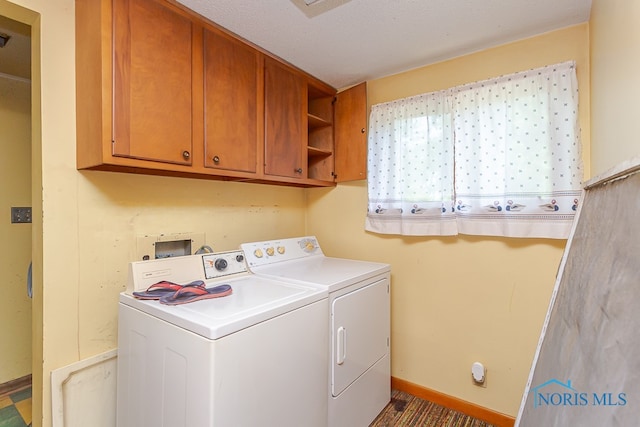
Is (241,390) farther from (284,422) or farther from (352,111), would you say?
(352,111)

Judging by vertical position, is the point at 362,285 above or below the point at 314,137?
below

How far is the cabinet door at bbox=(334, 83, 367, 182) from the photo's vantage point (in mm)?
2281

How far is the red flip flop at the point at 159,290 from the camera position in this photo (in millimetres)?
1287

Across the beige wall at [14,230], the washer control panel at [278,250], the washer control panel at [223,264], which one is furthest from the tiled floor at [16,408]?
the washer control panel at [278,250]

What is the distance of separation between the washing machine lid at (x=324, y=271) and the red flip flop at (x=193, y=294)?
369 mm

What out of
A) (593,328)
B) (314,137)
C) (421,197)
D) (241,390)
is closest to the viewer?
(593,328)

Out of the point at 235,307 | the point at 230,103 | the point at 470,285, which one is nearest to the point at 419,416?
the point at 470,285

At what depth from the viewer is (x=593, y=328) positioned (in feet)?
2.36

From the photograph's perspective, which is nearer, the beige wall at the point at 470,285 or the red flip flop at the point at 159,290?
the red flip flop at the point at 159,290

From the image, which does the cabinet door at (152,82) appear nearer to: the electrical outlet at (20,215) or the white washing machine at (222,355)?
the white washing machine at (222,355)

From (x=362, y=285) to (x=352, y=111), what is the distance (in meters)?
1.36

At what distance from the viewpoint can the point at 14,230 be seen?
2105 mm

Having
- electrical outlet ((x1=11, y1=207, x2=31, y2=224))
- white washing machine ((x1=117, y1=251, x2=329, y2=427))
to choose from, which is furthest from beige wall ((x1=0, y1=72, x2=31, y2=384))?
white washing machine ((x1=117, y1=251, x2=329, y2=427))

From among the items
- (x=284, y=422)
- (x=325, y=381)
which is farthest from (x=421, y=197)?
(x=284, y=422)
